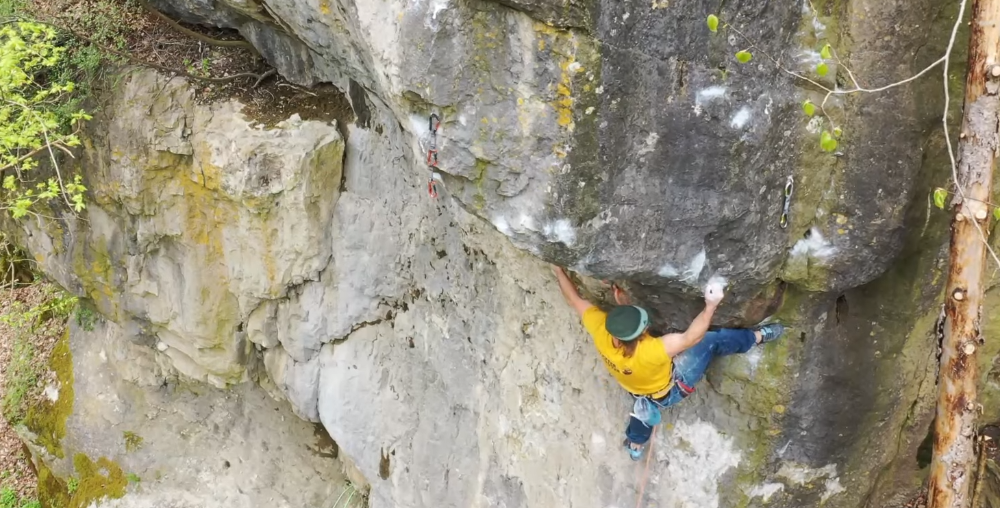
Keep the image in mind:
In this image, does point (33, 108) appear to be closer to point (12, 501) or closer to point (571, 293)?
point (571, 293)

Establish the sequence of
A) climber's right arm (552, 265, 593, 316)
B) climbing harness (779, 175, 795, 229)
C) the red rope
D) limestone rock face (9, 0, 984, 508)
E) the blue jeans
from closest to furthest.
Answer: limestone rock face (9, 0, 984, 508)
climbing harness (779, 175, 795, 229)
the blue jeans
climber's right arm (552, 265, 593, 316)
the red rope

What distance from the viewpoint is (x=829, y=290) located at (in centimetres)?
338

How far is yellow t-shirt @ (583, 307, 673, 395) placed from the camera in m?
3.48

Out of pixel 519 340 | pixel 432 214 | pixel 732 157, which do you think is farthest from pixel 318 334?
pixel 732 157

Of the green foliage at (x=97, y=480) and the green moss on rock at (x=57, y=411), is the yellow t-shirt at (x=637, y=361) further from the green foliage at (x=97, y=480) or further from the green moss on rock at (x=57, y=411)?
the green moss on rock at (x=57, y=411)

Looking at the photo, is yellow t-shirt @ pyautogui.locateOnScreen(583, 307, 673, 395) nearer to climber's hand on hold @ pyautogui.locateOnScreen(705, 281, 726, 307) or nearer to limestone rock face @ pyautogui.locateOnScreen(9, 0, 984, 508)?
limestone rock face @ pyautogui.locateOnScreen(9, 0, 984, 508)

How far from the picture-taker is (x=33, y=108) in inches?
215

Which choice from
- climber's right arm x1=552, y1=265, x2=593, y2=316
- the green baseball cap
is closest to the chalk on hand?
the green baseball cap

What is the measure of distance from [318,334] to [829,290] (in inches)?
156

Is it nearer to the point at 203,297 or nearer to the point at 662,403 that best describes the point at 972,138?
the point at 662,403

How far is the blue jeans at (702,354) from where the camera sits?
3.56m

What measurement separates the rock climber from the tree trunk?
79cm

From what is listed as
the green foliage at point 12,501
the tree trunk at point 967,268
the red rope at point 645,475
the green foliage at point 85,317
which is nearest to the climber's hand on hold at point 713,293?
the tree trunk at point 967,268

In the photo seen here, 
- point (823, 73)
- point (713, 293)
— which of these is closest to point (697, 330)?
point (713, 293)
